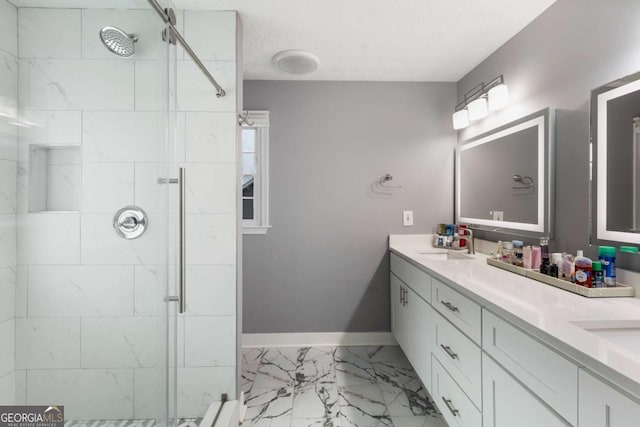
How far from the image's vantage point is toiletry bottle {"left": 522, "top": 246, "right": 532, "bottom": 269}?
1603 millimetres

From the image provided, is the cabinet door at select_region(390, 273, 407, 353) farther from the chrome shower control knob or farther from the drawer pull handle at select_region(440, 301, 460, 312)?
the chrome shower control knob

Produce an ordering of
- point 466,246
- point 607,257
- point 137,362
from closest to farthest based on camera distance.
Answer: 1. point 137,362
2. point 607,257
3. point 466,246

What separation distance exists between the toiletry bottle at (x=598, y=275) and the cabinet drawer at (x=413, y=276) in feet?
2.30

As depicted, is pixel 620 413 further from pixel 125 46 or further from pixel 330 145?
pixel 330 145

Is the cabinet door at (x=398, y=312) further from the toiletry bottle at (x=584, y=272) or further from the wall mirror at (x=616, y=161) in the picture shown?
the wall mirror at (x=616, y=161)

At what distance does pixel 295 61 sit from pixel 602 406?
225 centimetres

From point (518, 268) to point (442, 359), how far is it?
0.62 m

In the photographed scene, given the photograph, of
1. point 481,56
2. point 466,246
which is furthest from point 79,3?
point 466,246

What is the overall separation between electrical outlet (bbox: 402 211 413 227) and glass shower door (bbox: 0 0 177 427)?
1.96 metres

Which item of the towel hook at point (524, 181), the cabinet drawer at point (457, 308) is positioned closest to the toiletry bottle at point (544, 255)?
the towel hook at point (524, 181)

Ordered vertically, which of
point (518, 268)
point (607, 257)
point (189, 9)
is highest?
point (189, 9)

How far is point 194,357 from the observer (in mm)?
1679

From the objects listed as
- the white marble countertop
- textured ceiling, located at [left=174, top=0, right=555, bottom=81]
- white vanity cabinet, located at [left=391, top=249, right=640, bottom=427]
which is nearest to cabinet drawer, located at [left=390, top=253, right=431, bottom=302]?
white vanity cabinet, located at [left=391, top=249, right=640, bottom=427]

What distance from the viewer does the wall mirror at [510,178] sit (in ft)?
5.45
